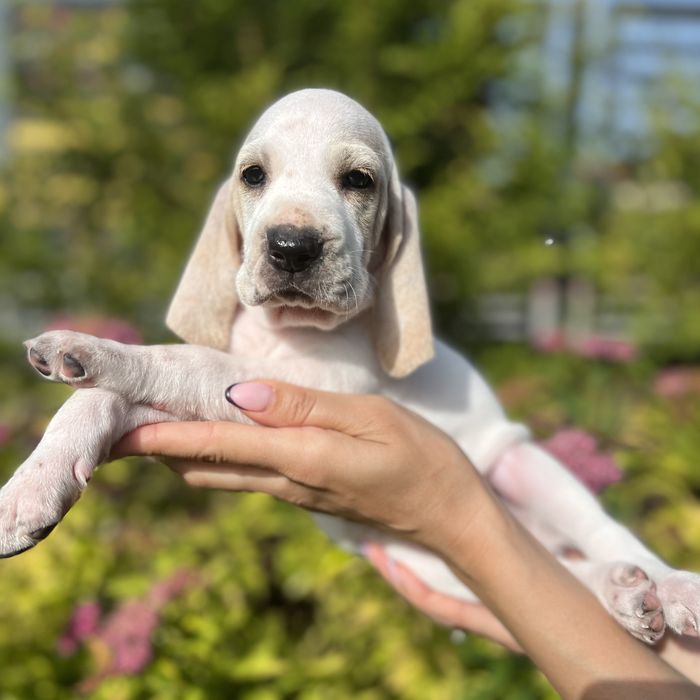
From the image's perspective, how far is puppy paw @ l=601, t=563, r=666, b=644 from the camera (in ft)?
7.71

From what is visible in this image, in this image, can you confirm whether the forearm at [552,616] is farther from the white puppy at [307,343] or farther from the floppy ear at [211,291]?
the floppy ear at [211,291]

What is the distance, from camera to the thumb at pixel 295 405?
225cm

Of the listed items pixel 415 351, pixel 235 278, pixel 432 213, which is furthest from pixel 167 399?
pixel 432 213

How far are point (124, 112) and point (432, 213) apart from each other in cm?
364

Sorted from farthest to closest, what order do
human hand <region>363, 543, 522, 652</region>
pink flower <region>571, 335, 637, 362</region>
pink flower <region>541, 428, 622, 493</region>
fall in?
pink flower <region>571, 335, 637, 362</region> → pink flower <region>541, 428, 622, 493</region> → human hand <region>363, 543, 522, 652</region>

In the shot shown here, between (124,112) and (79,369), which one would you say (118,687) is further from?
(124,112)

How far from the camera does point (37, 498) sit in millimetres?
1806

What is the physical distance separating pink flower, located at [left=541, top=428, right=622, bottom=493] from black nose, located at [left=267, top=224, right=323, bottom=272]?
161cm

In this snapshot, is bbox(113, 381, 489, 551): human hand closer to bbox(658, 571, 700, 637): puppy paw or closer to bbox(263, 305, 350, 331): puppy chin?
bbox(263, 305, 350, 331): puppy chin

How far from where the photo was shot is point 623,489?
4.57 meters

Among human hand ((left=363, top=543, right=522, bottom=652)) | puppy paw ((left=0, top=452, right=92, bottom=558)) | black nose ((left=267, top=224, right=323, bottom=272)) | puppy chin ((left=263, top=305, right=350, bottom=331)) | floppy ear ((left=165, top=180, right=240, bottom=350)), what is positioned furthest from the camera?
human hand ((left=363, top=543, right=522, bottom=652))

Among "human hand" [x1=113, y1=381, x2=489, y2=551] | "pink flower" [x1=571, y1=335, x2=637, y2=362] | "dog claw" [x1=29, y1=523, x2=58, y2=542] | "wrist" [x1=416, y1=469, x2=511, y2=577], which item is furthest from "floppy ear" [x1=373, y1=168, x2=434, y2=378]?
"pink flower" [x1=571, y1=335, x2=637, y2=362]

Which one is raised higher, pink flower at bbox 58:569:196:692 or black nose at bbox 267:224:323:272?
black nose at bbox 267:224:323:272

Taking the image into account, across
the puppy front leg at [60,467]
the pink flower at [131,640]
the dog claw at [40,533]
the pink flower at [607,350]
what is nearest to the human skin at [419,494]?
the puppy front leg at [60,467]
